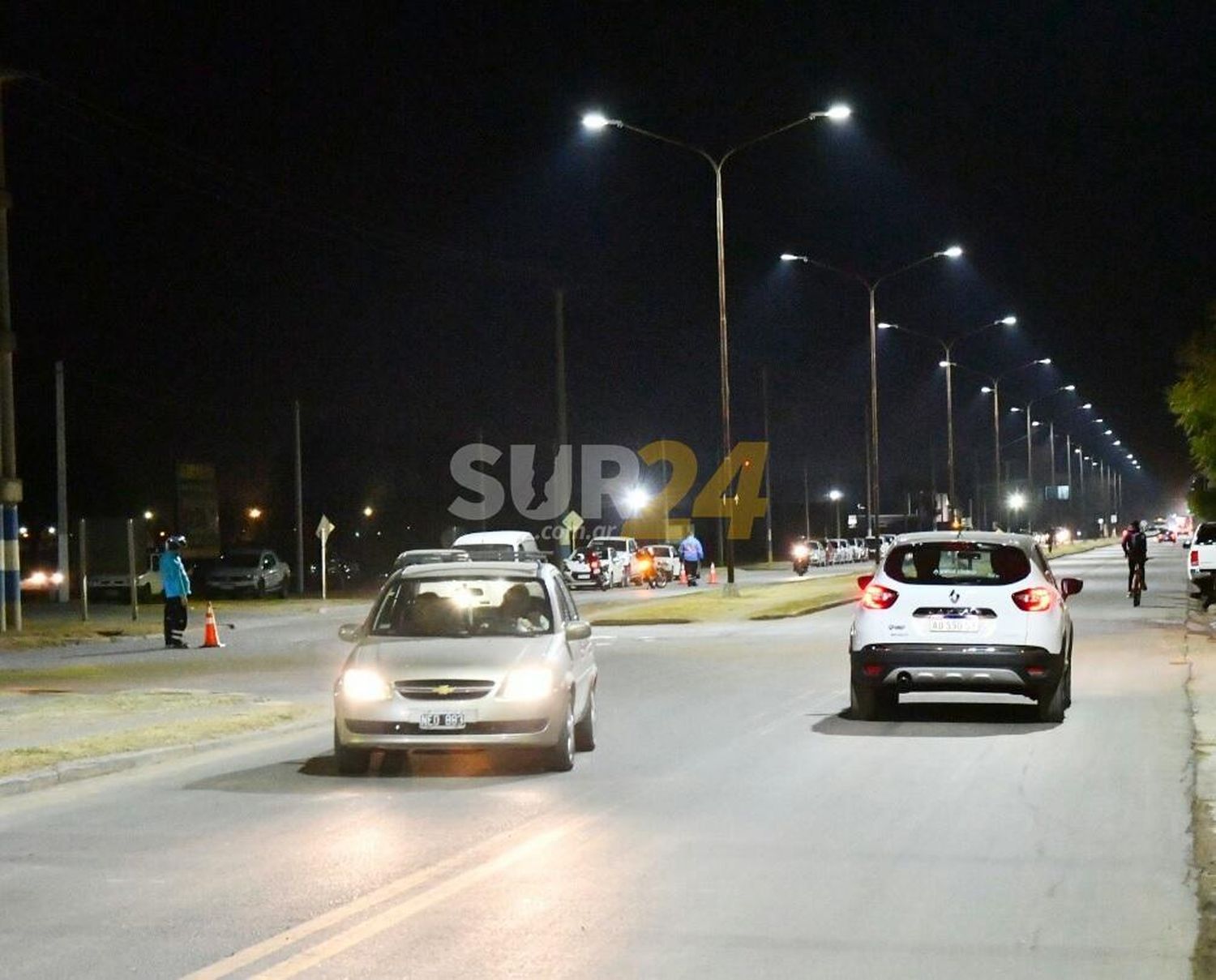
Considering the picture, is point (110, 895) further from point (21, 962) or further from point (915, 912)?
point (915, 912)

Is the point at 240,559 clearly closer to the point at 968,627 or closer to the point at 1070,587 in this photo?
the point at 1070,587

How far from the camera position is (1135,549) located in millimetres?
40781

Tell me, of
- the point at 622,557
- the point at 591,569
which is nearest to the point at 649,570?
the point at 622,557

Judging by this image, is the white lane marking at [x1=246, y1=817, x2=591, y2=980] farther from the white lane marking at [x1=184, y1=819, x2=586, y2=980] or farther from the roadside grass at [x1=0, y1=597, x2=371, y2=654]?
the roadside grass at [x1=0, y1=597, x2=371, y2=654]

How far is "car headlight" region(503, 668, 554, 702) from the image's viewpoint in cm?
1364

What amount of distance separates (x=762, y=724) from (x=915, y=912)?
8878mm

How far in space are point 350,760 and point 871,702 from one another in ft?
18.2

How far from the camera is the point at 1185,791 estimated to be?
41.7 ft

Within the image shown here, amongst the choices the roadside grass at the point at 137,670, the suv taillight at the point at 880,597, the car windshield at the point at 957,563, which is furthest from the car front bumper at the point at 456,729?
the roadside grass at the point at 137,670

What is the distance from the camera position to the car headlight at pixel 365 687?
13.6 meters

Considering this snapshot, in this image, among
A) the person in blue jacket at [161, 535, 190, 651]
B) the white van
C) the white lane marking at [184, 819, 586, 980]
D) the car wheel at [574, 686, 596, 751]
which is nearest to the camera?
the white lane marking at [184, 819, 586, 980]

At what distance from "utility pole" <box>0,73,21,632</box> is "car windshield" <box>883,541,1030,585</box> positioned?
23.2 meters

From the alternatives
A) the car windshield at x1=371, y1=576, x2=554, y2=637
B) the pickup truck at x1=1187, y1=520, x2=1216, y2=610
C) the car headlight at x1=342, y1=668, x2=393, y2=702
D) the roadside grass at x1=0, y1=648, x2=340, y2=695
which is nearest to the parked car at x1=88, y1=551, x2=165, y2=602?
the roadside grass at x1=0, y1=648, x2=340, y2=695

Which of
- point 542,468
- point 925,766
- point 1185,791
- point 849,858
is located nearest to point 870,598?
point 925,766
